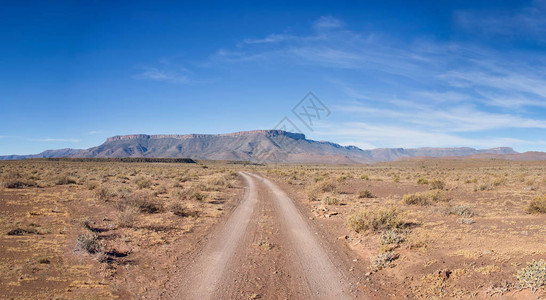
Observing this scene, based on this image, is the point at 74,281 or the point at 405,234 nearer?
the point at 74,281

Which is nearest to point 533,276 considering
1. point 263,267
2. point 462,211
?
point 263,267

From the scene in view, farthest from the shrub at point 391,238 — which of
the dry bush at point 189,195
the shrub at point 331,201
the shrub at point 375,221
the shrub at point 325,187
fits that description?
the shrub at point 325,187

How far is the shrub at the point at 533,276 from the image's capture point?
5410 millimetres

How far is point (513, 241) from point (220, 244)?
374 inches

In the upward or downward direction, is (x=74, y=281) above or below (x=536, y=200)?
below

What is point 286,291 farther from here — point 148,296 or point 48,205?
point 48,205

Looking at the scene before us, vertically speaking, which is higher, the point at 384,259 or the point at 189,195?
the point at 189,195

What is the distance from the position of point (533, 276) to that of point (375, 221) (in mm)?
5775

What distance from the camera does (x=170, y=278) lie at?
7344 millimetres

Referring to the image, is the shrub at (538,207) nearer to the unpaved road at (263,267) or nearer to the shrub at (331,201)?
the shrub at (331,201)

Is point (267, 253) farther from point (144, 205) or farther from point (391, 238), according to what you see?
point (144, 205)

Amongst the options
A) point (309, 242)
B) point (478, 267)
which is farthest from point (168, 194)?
point (478, 267)

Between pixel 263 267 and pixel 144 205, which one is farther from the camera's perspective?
pixel 144 205

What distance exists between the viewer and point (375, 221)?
11.2 m
